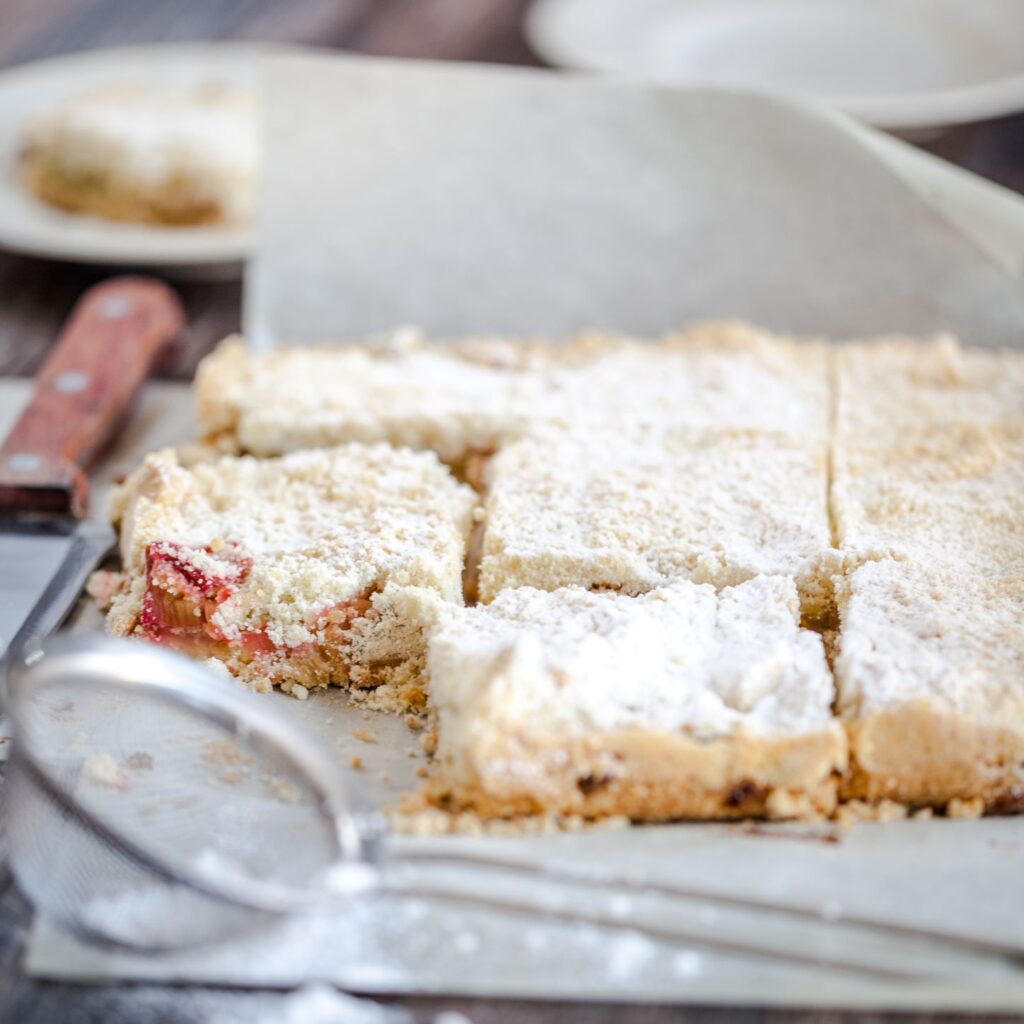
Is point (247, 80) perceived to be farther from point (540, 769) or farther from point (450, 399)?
point (540, 769)

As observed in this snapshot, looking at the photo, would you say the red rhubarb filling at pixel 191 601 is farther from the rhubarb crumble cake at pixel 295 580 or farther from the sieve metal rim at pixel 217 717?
the sieve metal rim at pixel 217 717

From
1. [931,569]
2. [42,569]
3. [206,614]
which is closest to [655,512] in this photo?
[931,569]

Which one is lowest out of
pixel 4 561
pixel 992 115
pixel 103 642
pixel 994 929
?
pixel 4 561

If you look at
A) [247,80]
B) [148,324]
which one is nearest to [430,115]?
[148,324]

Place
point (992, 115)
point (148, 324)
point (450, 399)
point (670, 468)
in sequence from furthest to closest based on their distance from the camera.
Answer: point (992, 115) < point (148, 324) < point (450, 399) < point (670, 468)

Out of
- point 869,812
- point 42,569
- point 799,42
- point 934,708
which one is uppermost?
point 799,42

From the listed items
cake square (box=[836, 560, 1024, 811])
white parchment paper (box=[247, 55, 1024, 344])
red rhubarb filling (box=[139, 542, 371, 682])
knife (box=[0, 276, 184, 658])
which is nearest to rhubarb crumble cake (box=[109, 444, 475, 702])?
red rhubarb filling (box=[139, 542, 371, 682])

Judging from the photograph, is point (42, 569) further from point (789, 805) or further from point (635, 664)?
point (789, 805)
